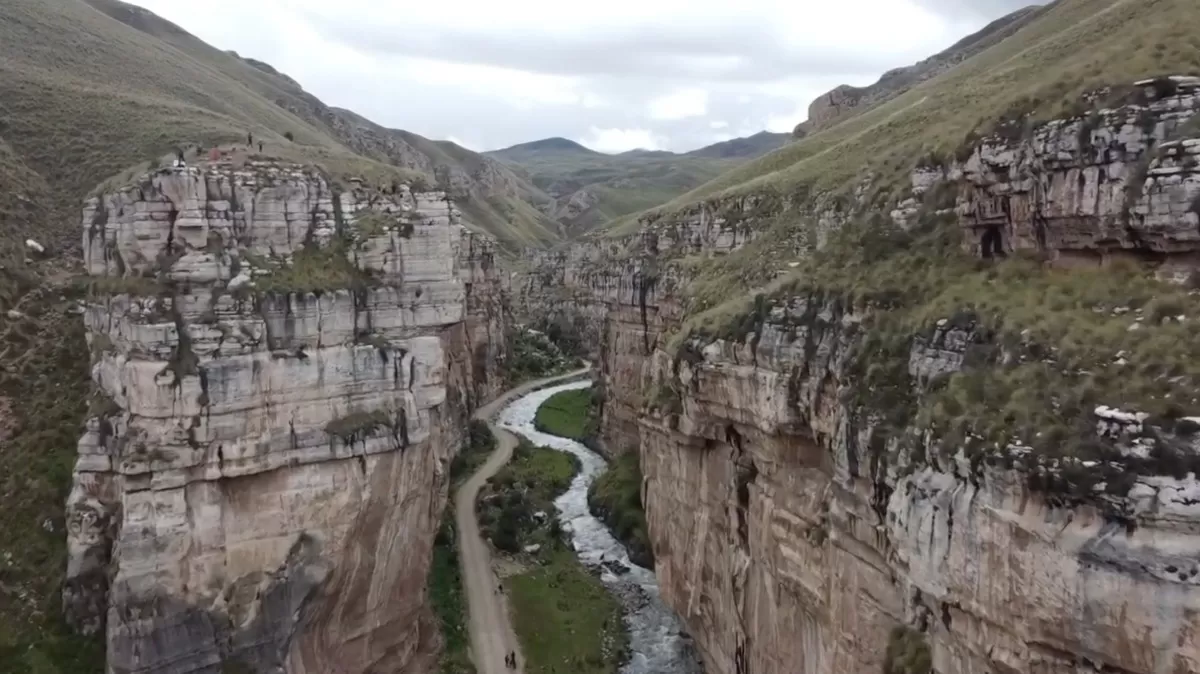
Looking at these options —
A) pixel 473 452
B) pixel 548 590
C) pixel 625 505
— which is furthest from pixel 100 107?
pixel 625 505

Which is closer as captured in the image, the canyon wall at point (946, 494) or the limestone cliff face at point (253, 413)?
the canyon wall at point (946, 494)

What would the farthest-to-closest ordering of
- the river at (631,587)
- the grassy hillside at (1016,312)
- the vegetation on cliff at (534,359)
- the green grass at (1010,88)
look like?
the vegetation on cliff at (534,359), the river at (631,587), the green grass at (1010,88), the grassy hillside at (1016,312)

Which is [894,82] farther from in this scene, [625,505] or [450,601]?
[450,601]

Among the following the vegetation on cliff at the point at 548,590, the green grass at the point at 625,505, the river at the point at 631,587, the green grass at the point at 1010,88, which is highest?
the green grass at the point at 1010,88

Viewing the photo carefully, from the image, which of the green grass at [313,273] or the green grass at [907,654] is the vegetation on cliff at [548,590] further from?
the green grass at [907,654]

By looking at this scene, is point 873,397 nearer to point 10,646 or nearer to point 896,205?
point 896,205

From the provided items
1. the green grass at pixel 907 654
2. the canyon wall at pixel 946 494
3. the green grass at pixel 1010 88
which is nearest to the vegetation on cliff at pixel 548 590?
the canyon wall at pixel 946 494

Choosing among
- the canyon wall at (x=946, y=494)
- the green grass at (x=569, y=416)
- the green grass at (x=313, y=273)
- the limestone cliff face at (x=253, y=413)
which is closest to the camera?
the canyon wall at (x=946, y=494)
